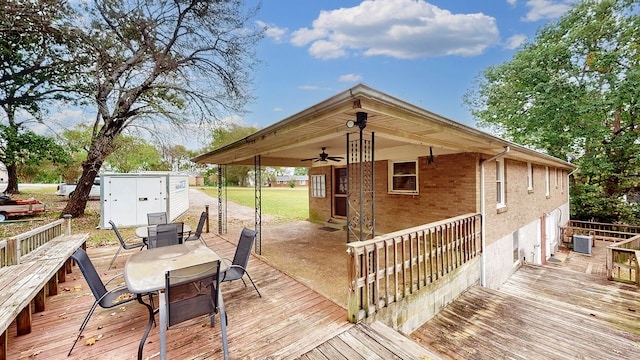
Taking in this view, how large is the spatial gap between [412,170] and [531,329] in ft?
13.9

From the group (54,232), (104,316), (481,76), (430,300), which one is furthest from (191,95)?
(481,76)

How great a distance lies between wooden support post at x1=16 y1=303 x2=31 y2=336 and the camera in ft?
9.27

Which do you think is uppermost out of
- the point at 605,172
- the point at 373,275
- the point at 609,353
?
the point at 605,172

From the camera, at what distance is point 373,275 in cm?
319

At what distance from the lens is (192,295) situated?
2549 millimetres

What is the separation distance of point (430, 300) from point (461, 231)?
1.77 meters

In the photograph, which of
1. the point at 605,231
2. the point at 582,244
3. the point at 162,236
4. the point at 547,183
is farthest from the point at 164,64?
the point at 605,231

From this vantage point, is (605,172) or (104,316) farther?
(605,172)

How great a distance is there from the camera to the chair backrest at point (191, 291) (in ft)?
7.57

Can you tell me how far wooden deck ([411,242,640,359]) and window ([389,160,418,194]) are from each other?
9.60 ft

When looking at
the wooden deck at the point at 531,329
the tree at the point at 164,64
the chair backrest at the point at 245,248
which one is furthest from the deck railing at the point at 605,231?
the tree at the point at 164,64

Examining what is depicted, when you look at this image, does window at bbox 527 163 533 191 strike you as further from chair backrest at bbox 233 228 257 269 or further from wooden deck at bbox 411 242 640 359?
chair backrest at bbox 233 228 257 269

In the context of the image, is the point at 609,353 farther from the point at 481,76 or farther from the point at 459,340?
the point at 481,76

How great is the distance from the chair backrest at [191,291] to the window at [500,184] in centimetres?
737
